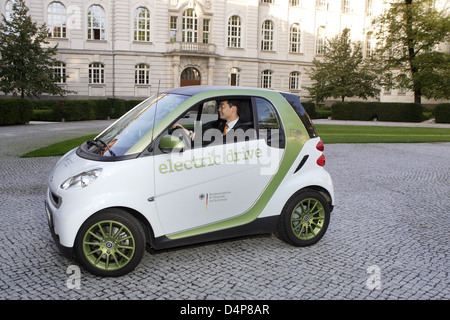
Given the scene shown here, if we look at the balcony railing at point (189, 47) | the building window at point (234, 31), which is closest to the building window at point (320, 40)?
the building window at point (234, 31)

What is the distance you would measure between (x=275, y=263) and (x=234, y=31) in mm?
42684

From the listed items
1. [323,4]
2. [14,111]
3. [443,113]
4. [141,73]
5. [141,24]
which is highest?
[323,4]

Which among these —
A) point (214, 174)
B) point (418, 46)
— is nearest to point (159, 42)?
point (418, 46)

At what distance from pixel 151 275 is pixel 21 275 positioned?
49.3 inches

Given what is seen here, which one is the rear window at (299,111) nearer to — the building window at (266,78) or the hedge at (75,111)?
the hedge at (75,111)

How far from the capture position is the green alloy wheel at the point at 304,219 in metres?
4.92

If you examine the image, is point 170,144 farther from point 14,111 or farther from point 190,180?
point 14,111

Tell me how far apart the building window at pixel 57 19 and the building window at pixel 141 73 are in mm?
7455

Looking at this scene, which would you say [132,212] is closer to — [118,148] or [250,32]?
[118,148]

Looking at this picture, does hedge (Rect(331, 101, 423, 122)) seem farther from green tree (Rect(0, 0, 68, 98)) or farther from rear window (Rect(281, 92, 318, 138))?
rear window (Rect(281, 92, 318, 138))

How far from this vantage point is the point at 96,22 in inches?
1601

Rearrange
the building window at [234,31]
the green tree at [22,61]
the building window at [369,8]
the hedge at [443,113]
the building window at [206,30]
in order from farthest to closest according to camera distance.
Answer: the building window at [369,8] < the building window at [234,31] < the building window at [206,30] < the hedge at [443,113] < the green tree at [22,61]
